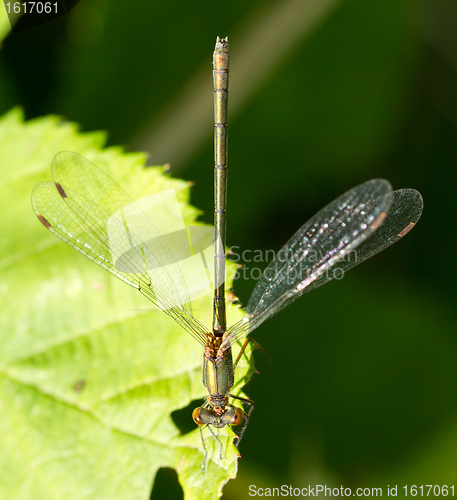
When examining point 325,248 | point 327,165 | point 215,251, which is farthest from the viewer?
point 327,165

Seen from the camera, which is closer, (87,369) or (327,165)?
(87,369)

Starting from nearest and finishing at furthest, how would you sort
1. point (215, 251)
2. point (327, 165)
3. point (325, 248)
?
point (325, 248)
point (215, 251)
point (327, 165)

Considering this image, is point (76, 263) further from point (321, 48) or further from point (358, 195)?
point (321, 48)

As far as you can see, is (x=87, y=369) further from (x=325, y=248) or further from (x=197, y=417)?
(x=325, y=248)

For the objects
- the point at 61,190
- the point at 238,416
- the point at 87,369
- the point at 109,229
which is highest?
the point at 61,190

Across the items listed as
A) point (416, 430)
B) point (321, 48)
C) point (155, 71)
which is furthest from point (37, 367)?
point (321, 48)

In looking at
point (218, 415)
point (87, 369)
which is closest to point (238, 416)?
point (218, 415)

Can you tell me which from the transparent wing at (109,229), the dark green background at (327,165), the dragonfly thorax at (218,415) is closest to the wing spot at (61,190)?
the transparent wing at (109,229)
